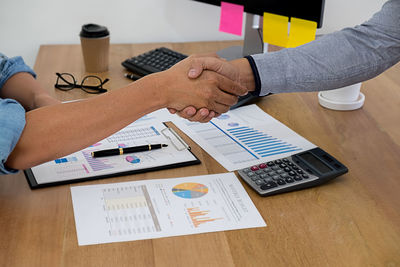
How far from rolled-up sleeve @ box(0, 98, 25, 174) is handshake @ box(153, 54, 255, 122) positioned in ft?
1.07

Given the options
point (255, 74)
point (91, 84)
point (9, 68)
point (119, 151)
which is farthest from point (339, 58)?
point (9, 68)

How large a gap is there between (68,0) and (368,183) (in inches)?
49.1

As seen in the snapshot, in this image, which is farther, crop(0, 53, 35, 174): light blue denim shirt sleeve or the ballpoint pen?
the ballpoint pen

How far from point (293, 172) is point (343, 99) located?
0.45 meters

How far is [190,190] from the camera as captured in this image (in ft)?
3.18

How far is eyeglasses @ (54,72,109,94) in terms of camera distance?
142 cm

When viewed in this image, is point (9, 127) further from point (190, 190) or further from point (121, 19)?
point (121, 19)

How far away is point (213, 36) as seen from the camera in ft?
6.22

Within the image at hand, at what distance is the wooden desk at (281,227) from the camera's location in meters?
0.79

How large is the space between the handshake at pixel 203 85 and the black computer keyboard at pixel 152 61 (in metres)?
0.35

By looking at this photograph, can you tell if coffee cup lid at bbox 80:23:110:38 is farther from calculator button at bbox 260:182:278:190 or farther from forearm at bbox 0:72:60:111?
calculator button at bbox 260:182:278:190

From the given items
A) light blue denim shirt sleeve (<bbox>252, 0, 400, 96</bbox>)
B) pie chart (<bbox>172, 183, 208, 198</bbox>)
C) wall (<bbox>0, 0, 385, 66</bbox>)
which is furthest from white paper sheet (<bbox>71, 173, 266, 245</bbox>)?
wall (<bbox>0, 0, 385, 66</bbox>)

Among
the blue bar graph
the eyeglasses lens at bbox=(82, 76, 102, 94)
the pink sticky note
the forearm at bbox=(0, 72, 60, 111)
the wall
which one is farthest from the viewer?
→ the wall

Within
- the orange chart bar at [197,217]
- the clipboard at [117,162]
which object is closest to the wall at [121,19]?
the clipboard at [117,162]
